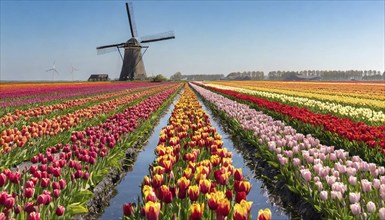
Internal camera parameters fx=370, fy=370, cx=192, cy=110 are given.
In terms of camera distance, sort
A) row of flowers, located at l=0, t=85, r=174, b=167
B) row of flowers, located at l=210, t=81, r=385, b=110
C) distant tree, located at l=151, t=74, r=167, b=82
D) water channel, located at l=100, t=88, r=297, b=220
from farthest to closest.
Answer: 1. distant tree, located at l=151, t=74, r=167, b=82
2. row of flowers, located at l=210, t=81, r=385, b=110
3. row of flowers, located at l=0, t=85, r=174, b=167
4. water channel, located at l=100, t=88, r=297, b=220

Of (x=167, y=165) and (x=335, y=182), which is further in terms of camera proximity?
(x=167, y=165)

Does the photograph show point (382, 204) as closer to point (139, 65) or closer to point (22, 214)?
point (22, 214)

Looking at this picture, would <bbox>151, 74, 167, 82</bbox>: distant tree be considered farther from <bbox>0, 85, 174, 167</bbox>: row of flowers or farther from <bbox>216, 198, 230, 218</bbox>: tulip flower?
<bbox>216, 198, 230, 218</bbox>: tulip flower

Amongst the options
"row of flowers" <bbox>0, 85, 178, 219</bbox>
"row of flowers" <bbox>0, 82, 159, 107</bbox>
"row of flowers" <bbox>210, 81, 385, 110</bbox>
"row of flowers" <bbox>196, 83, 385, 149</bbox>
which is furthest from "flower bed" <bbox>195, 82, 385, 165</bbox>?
"row of flowers" <bbox>0, 82, 159, 107</bbox>

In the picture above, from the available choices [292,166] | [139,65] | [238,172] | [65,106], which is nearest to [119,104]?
[65,106]

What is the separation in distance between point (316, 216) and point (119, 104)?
14642mm

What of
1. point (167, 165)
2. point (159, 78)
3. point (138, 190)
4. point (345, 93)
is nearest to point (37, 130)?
point (138, 190)

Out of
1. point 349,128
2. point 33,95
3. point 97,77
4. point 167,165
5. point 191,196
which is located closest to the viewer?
point 191,196

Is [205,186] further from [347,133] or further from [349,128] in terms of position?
[349,128]

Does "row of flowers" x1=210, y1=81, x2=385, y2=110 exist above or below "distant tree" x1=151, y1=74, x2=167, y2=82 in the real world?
below

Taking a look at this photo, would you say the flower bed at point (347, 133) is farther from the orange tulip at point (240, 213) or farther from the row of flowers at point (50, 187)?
the row of flowers at point (50, 187)

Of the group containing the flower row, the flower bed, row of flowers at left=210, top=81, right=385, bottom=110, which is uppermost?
the flower row

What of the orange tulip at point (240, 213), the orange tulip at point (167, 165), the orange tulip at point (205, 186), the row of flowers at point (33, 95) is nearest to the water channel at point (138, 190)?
the orange tulip at point (167, 165)

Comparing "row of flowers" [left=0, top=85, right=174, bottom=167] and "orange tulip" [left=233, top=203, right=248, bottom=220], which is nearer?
"orange tulip" [left=233, top=203, right=248, bottom=220]
